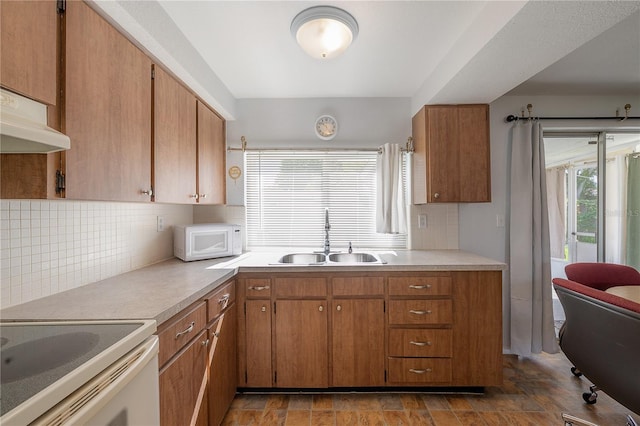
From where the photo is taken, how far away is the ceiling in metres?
1.31

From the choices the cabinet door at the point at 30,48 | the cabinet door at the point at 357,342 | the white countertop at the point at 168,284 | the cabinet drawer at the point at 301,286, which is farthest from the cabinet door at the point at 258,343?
the cabinet door at the point at 30,48

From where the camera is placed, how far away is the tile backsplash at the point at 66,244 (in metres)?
1.15

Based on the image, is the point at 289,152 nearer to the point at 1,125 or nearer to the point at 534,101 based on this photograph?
the point at 1,125

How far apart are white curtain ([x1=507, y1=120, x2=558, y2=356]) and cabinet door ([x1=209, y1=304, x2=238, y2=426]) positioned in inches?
94.5

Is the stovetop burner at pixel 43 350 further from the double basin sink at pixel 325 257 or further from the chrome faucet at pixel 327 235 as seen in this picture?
the chrome faucet at pixel 327 235

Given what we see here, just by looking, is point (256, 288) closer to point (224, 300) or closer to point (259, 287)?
point (259, 287)

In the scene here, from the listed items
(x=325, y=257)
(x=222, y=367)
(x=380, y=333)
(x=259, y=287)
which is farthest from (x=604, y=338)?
(x=222, y=367)

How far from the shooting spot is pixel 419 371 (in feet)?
6.43

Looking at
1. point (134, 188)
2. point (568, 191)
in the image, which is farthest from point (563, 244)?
point (134, 188)

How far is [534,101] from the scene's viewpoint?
258cm

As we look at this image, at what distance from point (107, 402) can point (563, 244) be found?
12.2 feet

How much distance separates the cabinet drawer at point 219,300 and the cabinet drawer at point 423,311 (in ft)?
3.67

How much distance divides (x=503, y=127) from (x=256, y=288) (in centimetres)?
262

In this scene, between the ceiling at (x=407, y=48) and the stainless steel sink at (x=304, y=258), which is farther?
the stainless steel sink at (x=304, y=258)
